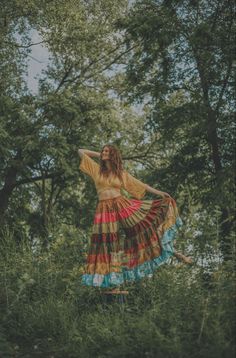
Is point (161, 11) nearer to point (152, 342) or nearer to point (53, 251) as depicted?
point (53, 251)

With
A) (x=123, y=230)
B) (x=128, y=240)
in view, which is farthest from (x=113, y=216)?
(x=128, y=240)


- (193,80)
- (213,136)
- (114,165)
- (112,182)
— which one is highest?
(193,80)

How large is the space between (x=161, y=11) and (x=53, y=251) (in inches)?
252

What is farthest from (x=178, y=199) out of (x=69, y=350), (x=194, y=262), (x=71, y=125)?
(x=71, y=125)

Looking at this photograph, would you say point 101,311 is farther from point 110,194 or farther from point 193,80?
point 193,80

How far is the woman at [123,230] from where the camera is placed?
7.37 metres

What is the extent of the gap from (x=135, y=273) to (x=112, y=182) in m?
1.27

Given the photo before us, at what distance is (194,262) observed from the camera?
257 inches

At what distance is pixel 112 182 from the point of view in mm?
7652

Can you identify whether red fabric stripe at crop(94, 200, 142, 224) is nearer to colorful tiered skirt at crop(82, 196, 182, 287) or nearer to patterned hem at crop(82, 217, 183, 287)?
colorful tiered skirt at crop(82, 196, 182, 287)

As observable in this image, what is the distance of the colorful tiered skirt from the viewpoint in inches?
290

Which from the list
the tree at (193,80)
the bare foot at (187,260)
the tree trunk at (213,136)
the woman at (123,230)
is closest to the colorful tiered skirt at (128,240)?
the woman at (123,230)

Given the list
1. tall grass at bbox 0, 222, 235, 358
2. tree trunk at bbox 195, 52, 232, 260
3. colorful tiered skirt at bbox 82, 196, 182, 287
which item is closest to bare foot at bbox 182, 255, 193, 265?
tall grass at bbox 0, 222, 235, 358

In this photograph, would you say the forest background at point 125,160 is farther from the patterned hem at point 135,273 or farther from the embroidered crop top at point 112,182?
the embroidered crop top at point 112,182
